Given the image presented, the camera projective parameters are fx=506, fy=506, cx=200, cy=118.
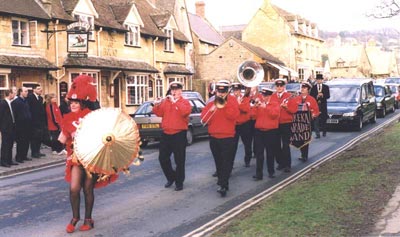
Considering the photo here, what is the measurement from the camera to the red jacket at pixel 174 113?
9469 mm

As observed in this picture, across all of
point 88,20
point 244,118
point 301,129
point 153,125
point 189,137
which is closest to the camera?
point 244,118

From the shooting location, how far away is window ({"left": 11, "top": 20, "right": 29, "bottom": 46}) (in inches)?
925

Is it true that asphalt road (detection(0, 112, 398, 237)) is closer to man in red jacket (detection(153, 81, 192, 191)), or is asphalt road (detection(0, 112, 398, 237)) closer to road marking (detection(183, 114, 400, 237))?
road marking (detection(183, 114, 400, 237))

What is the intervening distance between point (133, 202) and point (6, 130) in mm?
6064

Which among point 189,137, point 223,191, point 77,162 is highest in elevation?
point 77,162

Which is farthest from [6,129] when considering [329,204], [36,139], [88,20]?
[88,20]

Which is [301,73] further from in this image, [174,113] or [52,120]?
[174,113]

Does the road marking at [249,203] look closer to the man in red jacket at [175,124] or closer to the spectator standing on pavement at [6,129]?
the man in red jacket at [175,124]

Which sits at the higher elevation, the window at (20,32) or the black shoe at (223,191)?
the window at (20,32)

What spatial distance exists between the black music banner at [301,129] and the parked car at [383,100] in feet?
51.0

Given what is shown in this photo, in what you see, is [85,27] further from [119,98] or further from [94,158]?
[94,158]

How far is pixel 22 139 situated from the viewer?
551 inches

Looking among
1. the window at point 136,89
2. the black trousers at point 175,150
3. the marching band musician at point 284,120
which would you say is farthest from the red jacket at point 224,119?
the window at point 136,89

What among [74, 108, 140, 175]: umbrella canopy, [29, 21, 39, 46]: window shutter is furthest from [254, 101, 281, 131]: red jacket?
[29, 21, 39, 46]: window shutter
